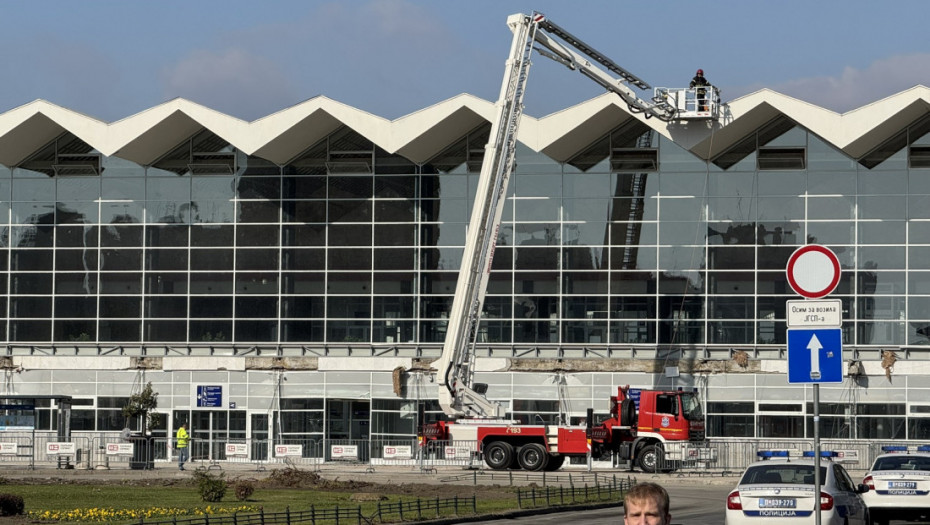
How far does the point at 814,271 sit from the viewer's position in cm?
1369

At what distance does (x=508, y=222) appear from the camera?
51.2m

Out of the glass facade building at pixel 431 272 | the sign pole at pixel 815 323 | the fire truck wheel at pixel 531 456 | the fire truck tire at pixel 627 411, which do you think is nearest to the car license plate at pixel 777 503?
the sign pole at pixel 815 323

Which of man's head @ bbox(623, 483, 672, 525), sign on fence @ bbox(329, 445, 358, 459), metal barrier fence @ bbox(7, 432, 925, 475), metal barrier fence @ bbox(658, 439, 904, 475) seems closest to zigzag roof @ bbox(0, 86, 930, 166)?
metal barrier fence @ bbox(658, 439, 904, 475)

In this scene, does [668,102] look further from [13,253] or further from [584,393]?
[13,253]

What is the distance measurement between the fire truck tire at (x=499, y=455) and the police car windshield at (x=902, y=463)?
63.2 feet

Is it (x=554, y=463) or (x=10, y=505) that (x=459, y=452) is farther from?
(x=10, y=505)

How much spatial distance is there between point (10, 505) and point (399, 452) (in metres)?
21.4

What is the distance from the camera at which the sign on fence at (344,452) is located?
151ft

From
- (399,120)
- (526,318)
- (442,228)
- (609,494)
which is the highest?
(399,120)

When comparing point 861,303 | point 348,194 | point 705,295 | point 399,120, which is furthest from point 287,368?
point 861,303

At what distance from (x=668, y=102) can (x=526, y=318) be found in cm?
920

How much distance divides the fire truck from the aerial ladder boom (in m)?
0.03

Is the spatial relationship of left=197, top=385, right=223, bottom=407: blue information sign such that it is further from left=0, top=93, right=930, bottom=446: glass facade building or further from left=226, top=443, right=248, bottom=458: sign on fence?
left=226, top=443, right=248, bottom=458: sign on fence

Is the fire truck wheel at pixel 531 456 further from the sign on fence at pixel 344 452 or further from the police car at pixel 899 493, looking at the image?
the police car at pixel 899 493
